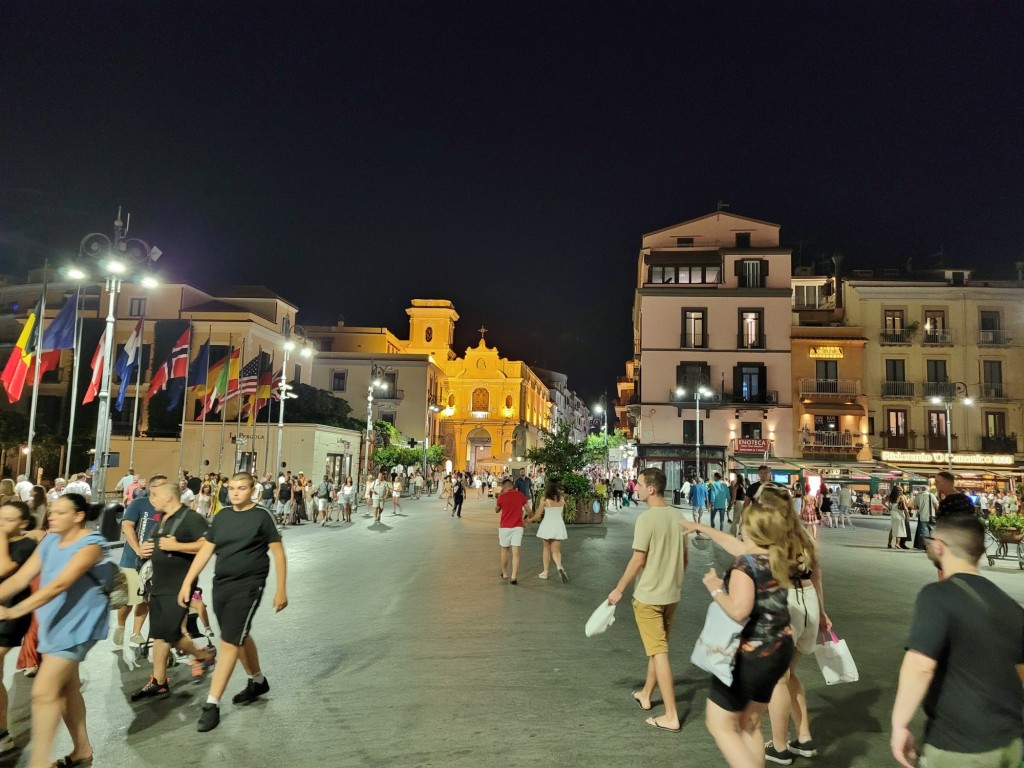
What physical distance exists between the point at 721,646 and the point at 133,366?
1210 inches

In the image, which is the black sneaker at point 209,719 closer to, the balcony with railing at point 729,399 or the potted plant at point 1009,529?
the potted plant at point 1009,529

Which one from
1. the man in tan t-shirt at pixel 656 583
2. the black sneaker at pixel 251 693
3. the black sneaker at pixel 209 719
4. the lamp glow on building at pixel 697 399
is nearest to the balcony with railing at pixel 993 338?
the lamp glow on building at pixel 697 399

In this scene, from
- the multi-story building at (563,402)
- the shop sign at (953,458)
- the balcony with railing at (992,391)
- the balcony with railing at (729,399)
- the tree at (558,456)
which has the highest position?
the multi-story building at (563,402)

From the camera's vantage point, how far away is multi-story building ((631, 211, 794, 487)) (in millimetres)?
43031

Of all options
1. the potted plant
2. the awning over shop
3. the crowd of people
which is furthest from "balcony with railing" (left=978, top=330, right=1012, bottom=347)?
the crowd of people

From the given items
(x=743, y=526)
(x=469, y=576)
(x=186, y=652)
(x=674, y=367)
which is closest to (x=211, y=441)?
(x=674, y=367)

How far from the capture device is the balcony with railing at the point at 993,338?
41281 millimetres

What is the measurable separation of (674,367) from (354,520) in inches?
988

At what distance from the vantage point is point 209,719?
4.95 m

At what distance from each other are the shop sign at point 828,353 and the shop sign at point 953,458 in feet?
21.2

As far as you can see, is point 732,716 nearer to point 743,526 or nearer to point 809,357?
point 743,526

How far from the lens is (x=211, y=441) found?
1511 inches

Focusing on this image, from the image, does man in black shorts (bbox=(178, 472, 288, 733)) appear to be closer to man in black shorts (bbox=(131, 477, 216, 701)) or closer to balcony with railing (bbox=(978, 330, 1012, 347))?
man in black shorts (bbox=(131, 477, 216, 701))

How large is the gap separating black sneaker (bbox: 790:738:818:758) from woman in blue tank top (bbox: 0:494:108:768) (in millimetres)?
4495
